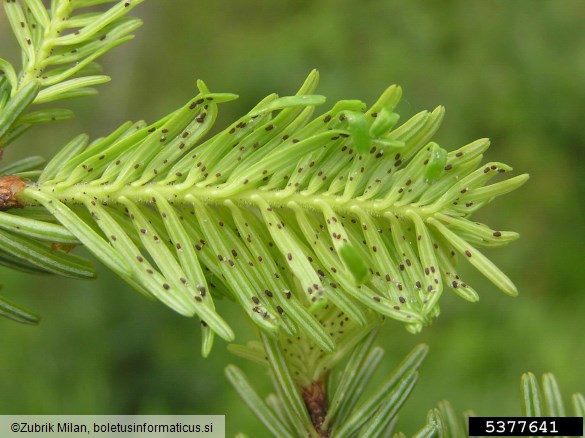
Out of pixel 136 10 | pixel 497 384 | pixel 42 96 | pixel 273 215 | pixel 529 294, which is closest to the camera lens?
pixel 273 215

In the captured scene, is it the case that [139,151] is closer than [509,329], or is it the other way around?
[139,151]

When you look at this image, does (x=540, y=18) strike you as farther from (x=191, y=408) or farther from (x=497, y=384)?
(x=191, y=408)

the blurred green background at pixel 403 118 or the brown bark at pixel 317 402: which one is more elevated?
the blurred green background at pixel 403 118

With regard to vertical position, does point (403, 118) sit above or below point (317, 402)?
above

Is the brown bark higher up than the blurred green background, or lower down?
lower down

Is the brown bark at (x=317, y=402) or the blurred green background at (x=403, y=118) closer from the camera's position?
the brown bark at (x=317, y=402)

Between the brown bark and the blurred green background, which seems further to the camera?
the blurred green background

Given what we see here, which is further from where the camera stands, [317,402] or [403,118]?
[403,118]

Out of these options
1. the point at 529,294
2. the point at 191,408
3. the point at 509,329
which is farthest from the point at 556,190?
the point at 191,408
